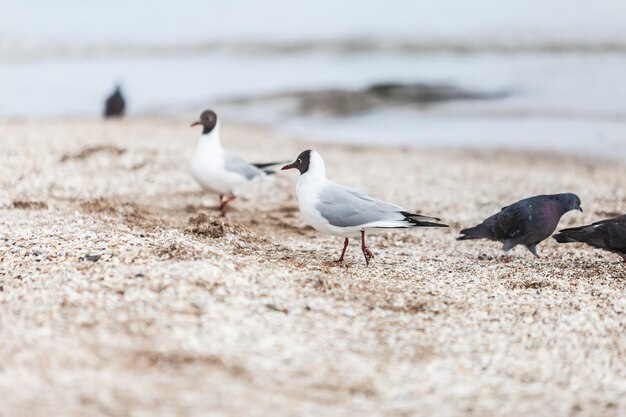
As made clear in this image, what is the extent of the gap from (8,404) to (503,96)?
19.0m

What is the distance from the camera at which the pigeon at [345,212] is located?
5.57 metres

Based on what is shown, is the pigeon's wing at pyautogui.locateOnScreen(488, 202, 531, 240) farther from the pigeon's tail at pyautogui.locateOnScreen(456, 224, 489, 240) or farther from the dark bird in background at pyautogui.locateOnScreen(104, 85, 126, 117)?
the dark bird in background at pyautogui.locateOnScreen(104, 85, 126, 117)

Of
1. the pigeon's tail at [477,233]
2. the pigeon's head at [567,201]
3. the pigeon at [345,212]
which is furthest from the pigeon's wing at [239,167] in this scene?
the pigeon's head at [567,201]

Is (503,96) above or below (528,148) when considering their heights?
above

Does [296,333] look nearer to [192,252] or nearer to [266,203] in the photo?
[192,252]

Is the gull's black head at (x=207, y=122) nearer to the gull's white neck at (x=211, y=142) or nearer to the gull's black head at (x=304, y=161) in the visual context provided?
the gull's white neck at (x=211, y=142)

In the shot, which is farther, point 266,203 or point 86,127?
point 86,127

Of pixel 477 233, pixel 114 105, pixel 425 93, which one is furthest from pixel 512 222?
pixel 425 93

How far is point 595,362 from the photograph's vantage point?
13.5ft

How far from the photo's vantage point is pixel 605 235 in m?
6.11

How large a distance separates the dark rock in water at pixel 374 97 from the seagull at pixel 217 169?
10.6 metres

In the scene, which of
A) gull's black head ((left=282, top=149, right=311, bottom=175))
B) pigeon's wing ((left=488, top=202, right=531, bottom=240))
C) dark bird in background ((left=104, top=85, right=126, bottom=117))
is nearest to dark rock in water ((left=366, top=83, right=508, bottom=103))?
dark bird in background ((left=104, top=85, right=126, bottom=117))

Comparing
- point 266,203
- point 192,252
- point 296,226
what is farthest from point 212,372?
point 266,203

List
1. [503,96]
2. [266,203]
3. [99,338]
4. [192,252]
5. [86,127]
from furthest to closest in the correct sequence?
[503,96], [86,127], [266,203], [192,252], [99,338]
